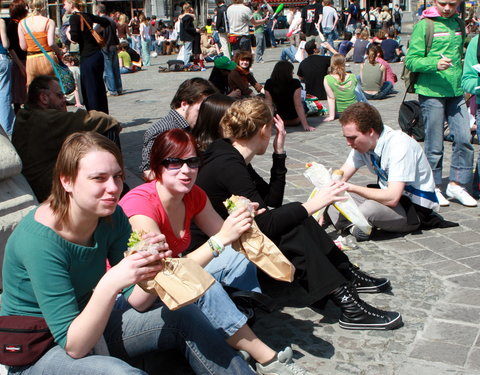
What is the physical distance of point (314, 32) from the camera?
2103 centimetres

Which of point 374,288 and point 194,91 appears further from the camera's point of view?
A: point 194,91

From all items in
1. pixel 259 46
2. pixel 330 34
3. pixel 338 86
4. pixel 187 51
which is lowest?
pixel 259 46

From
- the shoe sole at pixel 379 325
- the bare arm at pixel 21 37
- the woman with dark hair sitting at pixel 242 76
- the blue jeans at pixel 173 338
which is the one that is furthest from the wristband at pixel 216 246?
the woman with dark hair sitting at pixel 242 76

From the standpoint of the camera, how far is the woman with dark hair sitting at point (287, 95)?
384 inches

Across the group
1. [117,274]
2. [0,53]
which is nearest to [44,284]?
[117,274]

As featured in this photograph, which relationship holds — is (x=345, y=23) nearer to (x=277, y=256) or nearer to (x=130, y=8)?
(x=130, y=8)

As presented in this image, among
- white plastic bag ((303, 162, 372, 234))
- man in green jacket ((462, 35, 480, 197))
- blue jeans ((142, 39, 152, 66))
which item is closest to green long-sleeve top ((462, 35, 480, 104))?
man in green jacket ((462, 35, 480, 197))

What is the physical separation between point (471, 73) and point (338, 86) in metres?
4.75

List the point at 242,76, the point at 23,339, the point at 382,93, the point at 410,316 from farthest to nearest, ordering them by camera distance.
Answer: the point at 382,93
the point at 242,76
the point at 410,316
the point at 23,339

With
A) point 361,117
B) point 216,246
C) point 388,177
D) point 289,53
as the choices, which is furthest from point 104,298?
point 289,53

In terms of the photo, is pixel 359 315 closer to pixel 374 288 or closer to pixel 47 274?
pixel 374 288

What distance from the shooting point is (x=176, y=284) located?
2.53 meters

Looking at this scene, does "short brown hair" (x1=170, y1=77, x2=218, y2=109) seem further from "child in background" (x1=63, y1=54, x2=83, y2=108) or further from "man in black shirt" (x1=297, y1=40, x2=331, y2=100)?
"child in background" (x1=63, y1=54, x2=83, y2=108)

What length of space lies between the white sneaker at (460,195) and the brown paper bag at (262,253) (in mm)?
3190
